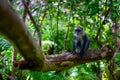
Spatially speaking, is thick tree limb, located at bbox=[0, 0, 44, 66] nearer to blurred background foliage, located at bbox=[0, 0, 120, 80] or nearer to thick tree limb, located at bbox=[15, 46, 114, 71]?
thick tree limb, located at bbox=[15, 46, 114, 71]

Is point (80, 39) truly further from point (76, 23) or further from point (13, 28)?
point (13, 28)

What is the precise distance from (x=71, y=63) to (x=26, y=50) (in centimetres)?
173

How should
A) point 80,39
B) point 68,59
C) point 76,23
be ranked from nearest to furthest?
point 68,59 → point 80,39 → point 76,23

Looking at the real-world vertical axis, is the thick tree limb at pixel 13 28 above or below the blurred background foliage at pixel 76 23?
above

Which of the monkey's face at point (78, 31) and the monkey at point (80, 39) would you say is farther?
the monkey's face at point (78, 31)

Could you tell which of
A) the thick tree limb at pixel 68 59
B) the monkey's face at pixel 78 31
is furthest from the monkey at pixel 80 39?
the thick tree limb at pixel 68 59

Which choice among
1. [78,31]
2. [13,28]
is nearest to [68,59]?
[78,31]

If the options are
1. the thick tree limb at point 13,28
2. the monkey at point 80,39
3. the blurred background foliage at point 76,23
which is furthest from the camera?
the monkey at point 80,39

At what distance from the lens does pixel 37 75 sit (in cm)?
345

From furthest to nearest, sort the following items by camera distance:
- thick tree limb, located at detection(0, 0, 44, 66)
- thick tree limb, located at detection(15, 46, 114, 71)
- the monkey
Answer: the monkey
thick tree limb, located at detection(15, 46, 114, 71)
thick tree limb, located at detection(0, 0, 44, 66)

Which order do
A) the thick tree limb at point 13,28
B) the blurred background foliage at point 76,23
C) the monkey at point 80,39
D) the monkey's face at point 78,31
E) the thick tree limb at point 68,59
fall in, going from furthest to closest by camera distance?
1. the monkey's face at point 78,31
2. the monkey at point 80,39
3. the blurred background foliage at point 76,23
4. the thick tree limb at point 68,59
5. the thick tree limb at point 13,28

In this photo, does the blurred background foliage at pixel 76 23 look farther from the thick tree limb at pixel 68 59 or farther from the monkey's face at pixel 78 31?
the thick tree limb at pixel 68 59

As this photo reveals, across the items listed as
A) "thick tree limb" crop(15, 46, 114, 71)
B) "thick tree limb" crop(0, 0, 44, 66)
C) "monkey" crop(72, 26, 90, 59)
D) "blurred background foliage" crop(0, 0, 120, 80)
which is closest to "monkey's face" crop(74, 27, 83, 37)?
"monkey" crop(72, 26, 90, 59)

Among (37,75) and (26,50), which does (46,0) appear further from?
(26,50)
